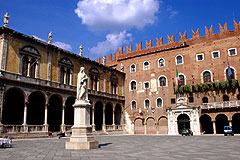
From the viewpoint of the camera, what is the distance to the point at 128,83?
1284 inches

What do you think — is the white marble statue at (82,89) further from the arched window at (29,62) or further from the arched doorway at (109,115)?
the arched doorway at (109,115)

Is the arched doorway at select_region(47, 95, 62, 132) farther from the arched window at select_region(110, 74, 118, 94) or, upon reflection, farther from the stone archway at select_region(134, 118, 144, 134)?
the stone archway at select_region(134, 118, 144, 134)

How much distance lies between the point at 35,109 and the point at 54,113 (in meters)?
2.47

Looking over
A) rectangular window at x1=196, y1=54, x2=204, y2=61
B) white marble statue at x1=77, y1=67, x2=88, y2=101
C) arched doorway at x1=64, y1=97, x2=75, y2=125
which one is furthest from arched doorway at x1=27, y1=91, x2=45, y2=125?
rectangular window at x1=196, y1=54, x2=204, y2=61

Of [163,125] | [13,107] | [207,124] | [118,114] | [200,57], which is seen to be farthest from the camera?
[118,114]

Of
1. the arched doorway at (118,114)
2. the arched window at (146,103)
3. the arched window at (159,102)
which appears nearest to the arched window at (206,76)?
the arched window at (159,102)

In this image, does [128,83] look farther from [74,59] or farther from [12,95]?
[12,95]

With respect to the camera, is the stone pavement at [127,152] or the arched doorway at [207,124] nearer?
the stone pavement at [127,152]

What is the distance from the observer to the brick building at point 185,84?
83.5 ft

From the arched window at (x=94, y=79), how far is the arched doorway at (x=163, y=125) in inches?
364

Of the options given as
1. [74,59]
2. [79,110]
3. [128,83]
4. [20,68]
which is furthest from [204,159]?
[128,83]

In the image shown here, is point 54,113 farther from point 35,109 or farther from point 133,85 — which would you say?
point 133,85

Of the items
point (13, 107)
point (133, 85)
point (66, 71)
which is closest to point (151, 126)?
point (133, 85)

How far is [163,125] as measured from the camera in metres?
28.5
